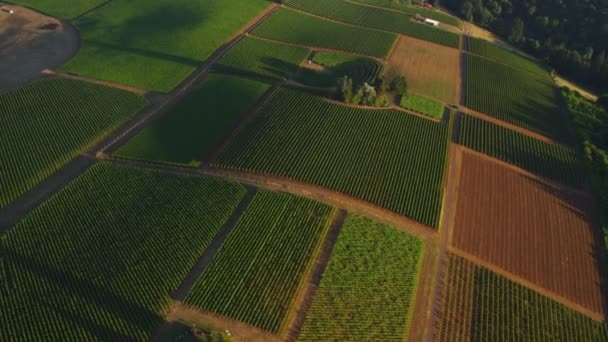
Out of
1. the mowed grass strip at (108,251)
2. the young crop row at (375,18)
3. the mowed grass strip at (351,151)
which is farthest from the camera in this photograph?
the young crop row at (375,18)

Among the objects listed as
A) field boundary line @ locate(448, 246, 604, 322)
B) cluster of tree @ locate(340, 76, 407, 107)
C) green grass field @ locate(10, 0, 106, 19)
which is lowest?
field boundary line @ locate(448, 246, 604, 322)

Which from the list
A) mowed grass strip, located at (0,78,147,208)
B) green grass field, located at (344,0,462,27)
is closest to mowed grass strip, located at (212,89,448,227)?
mowed grass strip, located at (0,78,147,208)

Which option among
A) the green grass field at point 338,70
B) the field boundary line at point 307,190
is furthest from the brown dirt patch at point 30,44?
the green grass field at point 338,70

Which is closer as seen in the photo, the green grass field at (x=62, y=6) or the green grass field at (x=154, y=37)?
the green grass field at (x=154, y=37)

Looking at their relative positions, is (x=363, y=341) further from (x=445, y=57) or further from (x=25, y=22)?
(x=25, y=22)

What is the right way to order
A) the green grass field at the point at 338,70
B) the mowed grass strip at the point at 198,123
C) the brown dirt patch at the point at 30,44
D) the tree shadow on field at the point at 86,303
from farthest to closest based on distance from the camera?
1. the green grass field at the point at 338,70
2. the brown dirt patch at the point at 30,44
3. the mowed grass strip at the point at 198,123
4. the tree shadow on field at the point at 86,303

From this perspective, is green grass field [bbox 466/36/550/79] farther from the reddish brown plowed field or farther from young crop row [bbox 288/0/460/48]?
the reddish brown plowed field

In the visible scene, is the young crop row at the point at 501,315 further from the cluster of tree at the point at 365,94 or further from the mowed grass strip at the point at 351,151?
the cluster of tree at the point at 365,94
